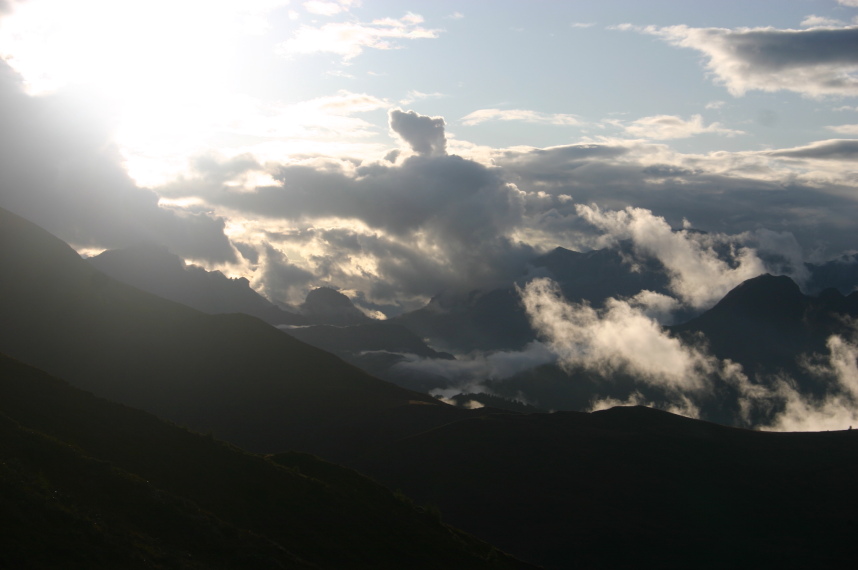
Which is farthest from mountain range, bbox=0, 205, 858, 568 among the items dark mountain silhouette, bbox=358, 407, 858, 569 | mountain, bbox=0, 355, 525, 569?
dark mountain silhouette, bbox=358, 407, 858, 569

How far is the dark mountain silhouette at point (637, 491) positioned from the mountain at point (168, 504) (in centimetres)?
7360

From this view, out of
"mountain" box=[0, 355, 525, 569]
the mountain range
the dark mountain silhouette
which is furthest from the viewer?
the dark mountain silhouette

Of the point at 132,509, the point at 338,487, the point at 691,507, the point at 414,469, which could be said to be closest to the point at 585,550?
the point at 691,507

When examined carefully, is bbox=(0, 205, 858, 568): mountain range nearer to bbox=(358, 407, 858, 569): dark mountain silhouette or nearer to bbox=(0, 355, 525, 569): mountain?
bbox=(0, 355, 525, 569): mountain

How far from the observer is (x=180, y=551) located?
130 ft

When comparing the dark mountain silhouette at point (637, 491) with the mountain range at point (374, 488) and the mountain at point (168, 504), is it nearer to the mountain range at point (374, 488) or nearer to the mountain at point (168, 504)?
the mountain range at point (374, 488)

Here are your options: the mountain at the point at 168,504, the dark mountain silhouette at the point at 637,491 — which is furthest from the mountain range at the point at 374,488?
the dark mountain silhouette at the point at 637,491

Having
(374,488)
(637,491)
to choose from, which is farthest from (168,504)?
(637,491)

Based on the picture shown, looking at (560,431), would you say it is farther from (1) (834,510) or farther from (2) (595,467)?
(1) (834,510)

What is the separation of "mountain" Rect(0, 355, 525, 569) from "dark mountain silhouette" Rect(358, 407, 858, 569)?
73599mm

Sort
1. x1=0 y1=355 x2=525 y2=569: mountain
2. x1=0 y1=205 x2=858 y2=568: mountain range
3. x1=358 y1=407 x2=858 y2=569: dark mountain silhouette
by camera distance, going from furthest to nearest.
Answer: x1=358 y1=407 x2=858 y2=569: dark mountain silhouette < x1=0 y1=205 x2=858 y2=568: mountain range < x1=0 y1=355 x2=525 y2=569: mountain

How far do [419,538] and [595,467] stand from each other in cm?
11671

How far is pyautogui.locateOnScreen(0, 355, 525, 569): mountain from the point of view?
35062 millimetres

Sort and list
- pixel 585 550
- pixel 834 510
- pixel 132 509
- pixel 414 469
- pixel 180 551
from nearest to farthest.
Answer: pixel 180 551
pixel 132 509
pixel 585 550
pixel 834 510
pixel 414 469
